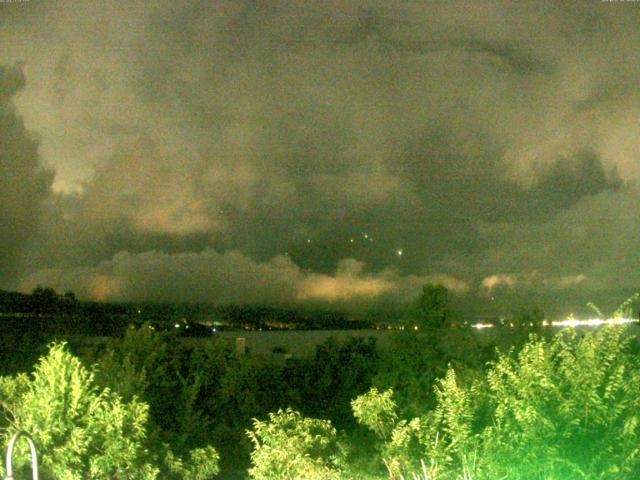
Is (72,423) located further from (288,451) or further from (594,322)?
(594,322)

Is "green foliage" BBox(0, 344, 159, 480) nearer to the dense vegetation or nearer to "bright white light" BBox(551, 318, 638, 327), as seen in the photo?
the dense vegetation

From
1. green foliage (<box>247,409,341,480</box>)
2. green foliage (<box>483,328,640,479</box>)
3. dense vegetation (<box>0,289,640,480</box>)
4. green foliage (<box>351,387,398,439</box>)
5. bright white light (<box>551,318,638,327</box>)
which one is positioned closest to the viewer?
green foliage (<box>483,328,640,479</box>)

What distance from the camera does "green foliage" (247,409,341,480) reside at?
356 inches

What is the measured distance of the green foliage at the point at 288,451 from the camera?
904 centimetres

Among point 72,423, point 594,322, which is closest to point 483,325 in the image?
point 594,322

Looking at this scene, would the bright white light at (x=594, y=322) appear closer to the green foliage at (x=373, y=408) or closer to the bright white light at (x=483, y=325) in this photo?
the green foliage at (x=373, y=408)

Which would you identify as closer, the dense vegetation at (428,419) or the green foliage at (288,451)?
the dense vegetation at (428,419)

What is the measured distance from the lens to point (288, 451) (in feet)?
30.0

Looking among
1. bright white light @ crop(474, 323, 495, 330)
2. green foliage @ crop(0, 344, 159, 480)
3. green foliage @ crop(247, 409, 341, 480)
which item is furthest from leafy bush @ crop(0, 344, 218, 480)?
bright white light @ crop(474, 323, 495, 330)

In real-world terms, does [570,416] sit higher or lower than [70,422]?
higher

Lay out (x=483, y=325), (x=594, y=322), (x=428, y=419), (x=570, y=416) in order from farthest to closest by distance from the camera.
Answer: (x=483, y=325) → (x=428, y=419) → (x=594, y=322) → (x=570, y=416)

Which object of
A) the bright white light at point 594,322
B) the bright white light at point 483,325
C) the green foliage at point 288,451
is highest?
the bright white light at point 594,322

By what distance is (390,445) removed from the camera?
9.13 metres

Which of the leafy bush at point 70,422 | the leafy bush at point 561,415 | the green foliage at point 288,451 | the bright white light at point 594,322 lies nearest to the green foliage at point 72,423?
the leafy bush at point 70,422
